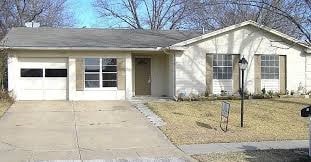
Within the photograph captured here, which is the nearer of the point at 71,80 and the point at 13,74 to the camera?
the point at 13,74

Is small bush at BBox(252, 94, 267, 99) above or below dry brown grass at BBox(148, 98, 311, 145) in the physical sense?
above

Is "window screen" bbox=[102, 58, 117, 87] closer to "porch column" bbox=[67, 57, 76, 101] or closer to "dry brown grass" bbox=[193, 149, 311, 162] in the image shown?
"porch column" bbox=[67, 57, 76, 101]

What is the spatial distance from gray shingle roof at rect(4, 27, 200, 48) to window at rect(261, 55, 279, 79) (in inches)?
188

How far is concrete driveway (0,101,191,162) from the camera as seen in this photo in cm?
1093

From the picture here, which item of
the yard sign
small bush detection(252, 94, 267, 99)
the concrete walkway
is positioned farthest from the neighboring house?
the concrete walkway

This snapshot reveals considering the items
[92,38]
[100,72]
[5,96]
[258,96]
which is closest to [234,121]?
[258,96]

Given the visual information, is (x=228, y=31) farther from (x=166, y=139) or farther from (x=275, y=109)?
(x=166, y=139)

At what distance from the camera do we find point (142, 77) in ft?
82.4

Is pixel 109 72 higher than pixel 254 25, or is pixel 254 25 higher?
pixel 254 25

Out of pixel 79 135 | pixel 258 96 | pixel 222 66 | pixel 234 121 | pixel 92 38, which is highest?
pixel 92 38

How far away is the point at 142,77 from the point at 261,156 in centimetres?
1483

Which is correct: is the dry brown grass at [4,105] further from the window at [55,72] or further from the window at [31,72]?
the window at [55,72]

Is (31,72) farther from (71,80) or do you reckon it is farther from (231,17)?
(231,17)

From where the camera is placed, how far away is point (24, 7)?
140 ft
